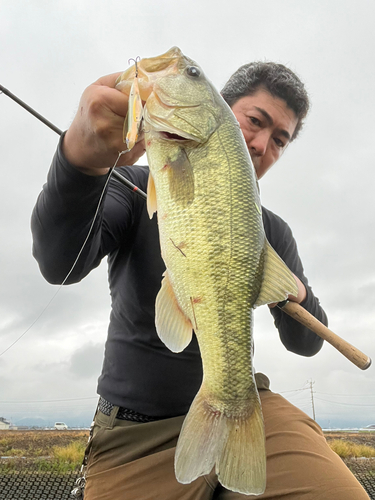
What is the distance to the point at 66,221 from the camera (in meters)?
1.75

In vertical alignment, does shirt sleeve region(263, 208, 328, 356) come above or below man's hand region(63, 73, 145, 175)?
below

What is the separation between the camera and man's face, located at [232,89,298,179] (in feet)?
10.2

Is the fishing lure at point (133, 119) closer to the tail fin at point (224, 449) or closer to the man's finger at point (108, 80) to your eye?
the man's finger at point (108, 80)

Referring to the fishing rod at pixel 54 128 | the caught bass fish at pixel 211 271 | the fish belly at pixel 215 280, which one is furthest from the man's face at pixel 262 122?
the fish belly at pixel 215 280

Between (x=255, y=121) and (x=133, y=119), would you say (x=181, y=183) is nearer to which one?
(x=133, y=119)

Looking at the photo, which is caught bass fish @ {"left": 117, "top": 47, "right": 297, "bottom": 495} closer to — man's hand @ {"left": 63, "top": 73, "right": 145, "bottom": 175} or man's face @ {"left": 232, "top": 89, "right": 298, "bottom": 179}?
man's hand @ {"left": 63, "top": 73, "right": 145, "bottom": 175}

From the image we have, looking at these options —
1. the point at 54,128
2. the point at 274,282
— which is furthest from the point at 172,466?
the point at 54,128

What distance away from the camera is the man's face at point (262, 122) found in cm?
312

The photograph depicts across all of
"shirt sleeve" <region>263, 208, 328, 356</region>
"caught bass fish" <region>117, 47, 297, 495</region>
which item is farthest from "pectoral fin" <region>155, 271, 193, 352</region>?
"shirt sleeve" <region>263, 208, 328, 356</region>

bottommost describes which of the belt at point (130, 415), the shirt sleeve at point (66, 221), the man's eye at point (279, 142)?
the belt at point (130, 415)

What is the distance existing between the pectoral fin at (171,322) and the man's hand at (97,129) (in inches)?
23.2

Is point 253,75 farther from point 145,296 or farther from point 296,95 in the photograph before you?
point 145,296

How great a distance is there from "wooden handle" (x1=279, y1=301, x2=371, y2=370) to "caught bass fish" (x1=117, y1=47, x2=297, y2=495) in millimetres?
731

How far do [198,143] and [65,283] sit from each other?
1062 mm
